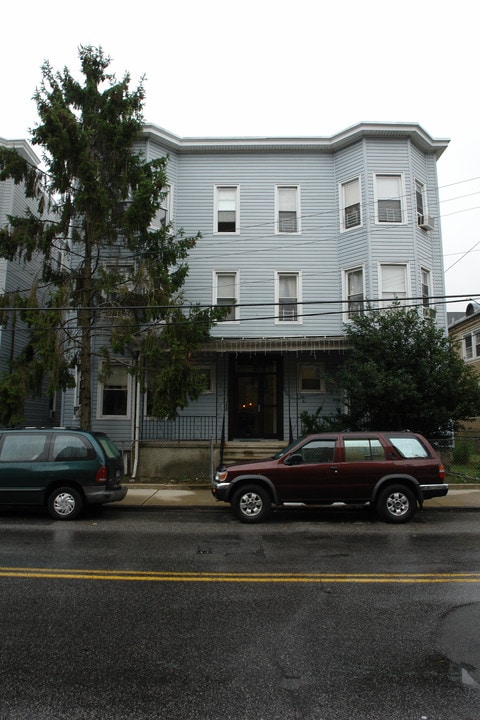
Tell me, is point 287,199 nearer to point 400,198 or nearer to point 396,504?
point 400,198

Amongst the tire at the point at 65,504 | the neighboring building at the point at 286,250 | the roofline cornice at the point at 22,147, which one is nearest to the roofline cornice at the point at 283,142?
the neighboring building at the point at 286,250

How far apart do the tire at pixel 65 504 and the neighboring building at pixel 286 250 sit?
695 cm

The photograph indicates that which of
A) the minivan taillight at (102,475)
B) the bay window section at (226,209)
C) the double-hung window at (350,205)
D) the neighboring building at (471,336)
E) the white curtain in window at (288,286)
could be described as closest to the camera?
the minivan taillight at (102,475)

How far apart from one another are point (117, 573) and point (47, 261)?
11.5 meters

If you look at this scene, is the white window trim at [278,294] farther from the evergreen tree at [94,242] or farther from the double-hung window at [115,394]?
the double-hung window at [115,394]

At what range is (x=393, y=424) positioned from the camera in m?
15.0

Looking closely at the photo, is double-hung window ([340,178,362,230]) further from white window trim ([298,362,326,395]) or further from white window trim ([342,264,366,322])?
white window trim ([298,362,326,395])

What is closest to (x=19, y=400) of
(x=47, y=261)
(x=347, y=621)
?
(x=47, y=261)

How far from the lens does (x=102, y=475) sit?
984 centimetres

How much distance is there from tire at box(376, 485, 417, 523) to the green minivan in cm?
516

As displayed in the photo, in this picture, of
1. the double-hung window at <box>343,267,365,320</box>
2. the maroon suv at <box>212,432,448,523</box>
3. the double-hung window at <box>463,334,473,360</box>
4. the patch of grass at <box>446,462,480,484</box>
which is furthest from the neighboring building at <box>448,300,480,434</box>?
the maroon suv at <box>212,432,448,523</box>

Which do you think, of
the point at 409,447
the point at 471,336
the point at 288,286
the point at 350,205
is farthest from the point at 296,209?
the point at 471,336

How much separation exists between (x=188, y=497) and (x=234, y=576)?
6.63 m

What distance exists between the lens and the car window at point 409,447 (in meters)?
9.72
